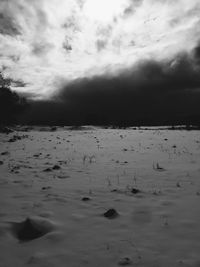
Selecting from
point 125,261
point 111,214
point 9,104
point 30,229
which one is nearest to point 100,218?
point 111,214

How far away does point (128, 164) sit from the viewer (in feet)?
36.0

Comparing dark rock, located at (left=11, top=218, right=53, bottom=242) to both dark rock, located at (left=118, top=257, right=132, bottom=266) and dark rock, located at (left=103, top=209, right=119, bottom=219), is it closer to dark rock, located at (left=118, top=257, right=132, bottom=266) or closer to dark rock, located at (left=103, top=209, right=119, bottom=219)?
dark rock, located at (left=103, top=209, right=119, bottom=219)

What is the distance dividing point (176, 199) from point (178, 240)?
2159 millimetres

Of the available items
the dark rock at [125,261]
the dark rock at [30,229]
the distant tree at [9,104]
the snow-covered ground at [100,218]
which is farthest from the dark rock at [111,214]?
the distant tree at [9,104]

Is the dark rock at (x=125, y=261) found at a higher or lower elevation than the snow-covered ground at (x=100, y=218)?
lower

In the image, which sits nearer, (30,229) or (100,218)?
(30,229)

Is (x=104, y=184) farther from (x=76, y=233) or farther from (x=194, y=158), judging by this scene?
(x=194, y=158)

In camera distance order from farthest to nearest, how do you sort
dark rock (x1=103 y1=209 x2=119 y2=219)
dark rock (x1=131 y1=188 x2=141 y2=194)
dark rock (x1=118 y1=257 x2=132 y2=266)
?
dark rock (x1=131 y1=188 x2=141 y2=194) < dark rock (x1=103 y1=209 x2=119 y2=219) < dark rock (x1=118 y1=257 x2=132 y2=266)

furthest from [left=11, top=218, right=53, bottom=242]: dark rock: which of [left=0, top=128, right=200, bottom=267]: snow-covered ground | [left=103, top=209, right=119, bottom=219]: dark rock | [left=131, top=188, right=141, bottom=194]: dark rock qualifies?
[left=131, top=188, right=141, bottom=194]: dark rock

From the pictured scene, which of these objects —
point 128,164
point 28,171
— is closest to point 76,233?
point 28,171

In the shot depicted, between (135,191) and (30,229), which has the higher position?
(135,191)

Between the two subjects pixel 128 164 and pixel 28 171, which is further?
pixel 128 164

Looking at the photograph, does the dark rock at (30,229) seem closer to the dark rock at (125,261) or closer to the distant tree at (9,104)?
the dark rock at (125,261)

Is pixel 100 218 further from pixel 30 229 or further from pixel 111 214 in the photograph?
pixel 30 229
